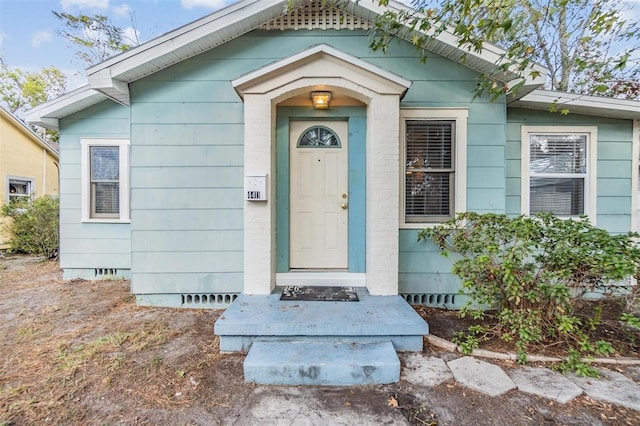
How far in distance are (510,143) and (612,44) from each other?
5.00 m

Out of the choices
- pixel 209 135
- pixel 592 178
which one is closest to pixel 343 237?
pixel 209 135

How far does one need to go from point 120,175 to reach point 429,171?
5.08m

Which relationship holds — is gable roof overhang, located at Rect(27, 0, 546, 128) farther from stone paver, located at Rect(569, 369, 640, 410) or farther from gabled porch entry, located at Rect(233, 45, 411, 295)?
stone paver, located at Rect(569, 369, 640, 410)

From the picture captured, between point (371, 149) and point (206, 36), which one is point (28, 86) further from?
point (371, 149)

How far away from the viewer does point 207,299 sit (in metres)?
3.73

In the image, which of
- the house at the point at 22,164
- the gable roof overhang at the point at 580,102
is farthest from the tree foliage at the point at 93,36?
the gable roof overhang at the point at 580,102

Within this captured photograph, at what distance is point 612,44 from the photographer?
6336 millimetres

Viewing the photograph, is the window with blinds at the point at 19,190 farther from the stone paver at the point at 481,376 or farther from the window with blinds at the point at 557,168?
the window with blinds at the point at 557,168

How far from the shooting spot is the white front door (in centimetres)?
371

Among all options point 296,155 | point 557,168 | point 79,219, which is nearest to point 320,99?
point 296,155

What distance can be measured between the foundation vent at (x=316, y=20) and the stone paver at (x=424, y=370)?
3.81 meters

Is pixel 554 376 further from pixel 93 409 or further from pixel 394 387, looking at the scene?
pixel 93 409

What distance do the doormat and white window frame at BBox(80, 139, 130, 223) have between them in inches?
139

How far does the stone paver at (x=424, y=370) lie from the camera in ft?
7.22
